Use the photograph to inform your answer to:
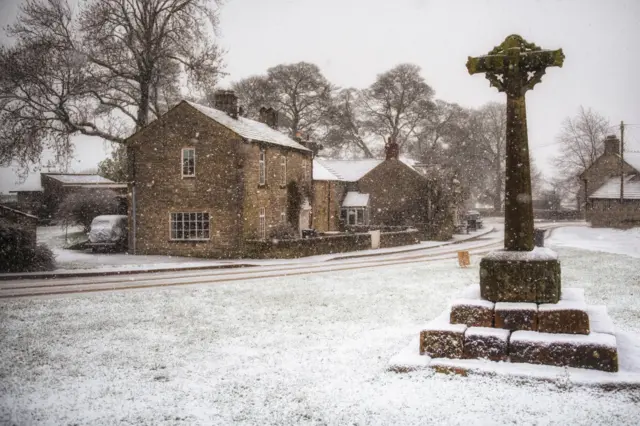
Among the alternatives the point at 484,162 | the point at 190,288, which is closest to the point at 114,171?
the point at 190,288

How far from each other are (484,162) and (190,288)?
60047 millimetres

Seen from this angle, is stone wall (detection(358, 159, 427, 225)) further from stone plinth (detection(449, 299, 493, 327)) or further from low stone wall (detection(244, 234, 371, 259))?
stone plinth (detection(449, 299, 493, 327))

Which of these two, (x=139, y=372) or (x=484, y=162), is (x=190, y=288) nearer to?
(x=139, y=372)

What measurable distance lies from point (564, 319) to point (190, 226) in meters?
22.2

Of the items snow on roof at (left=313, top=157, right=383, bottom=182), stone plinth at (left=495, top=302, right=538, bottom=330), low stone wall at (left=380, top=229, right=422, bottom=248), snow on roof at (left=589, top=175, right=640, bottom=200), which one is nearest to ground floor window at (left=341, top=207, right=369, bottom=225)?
snow on roof at (left=313, top=157, right=383, bottom=182)

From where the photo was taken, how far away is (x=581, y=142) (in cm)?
6309

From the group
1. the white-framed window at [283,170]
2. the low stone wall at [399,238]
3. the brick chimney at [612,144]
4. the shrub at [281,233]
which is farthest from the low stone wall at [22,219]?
the brick chimney at [612,144]

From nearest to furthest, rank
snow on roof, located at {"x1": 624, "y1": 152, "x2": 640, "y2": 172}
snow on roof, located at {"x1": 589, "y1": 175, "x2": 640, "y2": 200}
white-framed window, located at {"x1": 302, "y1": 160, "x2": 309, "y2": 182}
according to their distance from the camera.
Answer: white-framed window, located at {"x1": 302, "y1": 160, "x2": 309, "y2": 182}
snow on roof, located at {"x1": 589, "y1": 175, "x2": 640, "y2": 200}
snow on roof, located at {"x1": 624, "y1": 152, "x2": 640, "y2": 172}

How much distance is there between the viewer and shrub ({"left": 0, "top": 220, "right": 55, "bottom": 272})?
19656mm

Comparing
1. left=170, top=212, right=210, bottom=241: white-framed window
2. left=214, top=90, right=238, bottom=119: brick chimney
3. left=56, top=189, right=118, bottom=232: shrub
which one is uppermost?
left=214, top=90, right=238, bottom=119: brick chimney

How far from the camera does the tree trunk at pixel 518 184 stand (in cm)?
802

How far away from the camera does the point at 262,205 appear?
93.9 feet

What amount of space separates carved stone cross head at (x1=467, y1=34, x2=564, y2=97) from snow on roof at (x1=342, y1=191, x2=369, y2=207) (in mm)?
36209

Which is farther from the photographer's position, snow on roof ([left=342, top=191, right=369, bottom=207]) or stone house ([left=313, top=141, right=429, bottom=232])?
snow on roof ([left=342, top=191, right=369, bottom=207])
